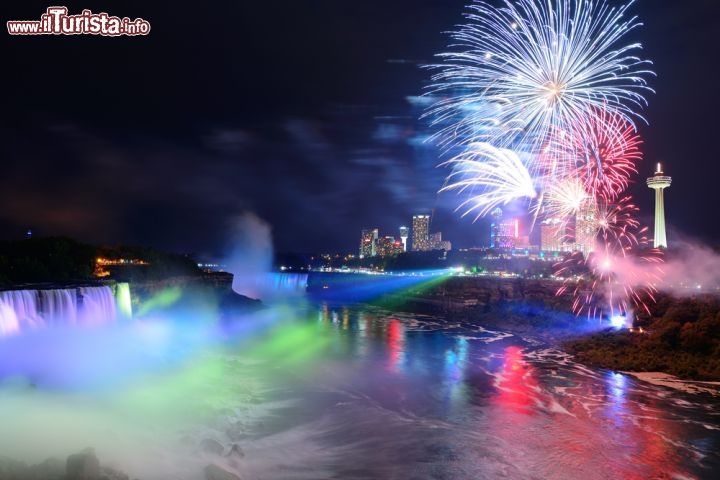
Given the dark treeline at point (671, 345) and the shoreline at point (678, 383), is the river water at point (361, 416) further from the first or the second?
the dark treeline at point (671, 345)

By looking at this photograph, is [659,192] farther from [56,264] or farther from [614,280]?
[56,264]

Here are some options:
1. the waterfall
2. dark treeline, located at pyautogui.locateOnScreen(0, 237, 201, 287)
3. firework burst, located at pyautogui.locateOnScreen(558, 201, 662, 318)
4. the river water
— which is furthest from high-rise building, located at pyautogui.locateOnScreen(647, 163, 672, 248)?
the waterfall

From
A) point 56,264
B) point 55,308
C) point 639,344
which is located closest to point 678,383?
point 639,344

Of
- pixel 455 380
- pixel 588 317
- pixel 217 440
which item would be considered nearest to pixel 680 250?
pixel 588 317

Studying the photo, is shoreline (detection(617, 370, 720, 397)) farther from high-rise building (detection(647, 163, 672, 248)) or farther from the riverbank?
high-rise building (detection(647, 163, 672, 248))

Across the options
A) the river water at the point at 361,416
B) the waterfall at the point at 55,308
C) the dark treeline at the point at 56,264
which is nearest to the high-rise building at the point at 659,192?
the river water at the point at 361,416
